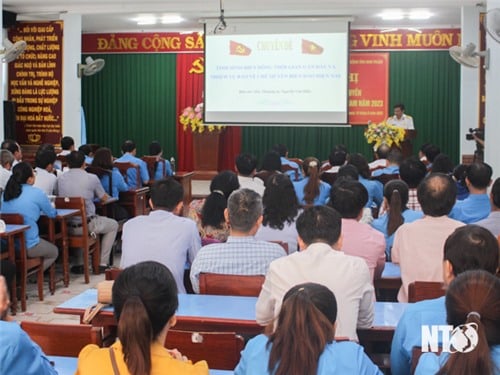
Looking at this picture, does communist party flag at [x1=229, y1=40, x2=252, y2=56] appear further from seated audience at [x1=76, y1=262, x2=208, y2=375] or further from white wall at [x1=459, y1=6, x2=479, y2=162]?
seated audience at [x1=76, y1=262, x2=208, y2=375]

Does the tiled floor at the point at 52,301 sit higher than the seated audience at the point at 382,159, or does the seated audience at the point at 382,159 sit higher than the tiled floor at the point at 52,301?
the seated audience at the point at 382,159

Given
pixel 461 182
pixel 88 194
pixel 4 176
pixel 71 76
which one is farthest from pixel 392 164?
pixel 71 76

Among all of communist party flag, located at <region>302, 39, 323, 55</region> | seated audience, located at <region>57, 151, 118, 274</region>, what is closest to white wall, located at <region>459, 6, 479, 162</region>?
communist party flag, located at <region>302, 39, 323, 55</region>

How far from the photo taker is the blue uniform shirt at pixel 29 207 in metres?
5.45

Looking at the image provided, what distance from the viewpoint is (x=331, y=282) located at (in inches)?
101

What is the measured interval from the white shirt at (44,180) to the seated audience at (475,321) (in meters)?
5.40

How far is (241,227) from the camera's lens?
11.4ft

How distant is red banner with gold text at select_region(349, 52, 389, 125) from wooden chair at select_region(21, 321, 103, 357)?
11.0m

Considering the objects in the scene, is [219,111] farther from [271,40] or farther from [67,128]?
[67,128]

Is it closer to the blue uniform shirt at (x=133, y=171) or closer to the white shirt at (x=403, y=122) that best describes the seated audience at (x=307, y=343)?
the blue uniform shirt at (x=133, y=171)

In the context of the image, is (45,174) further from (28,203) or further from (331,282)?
(331,282)

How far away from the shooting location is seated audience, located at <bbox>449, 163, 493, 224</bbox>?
4.72 m

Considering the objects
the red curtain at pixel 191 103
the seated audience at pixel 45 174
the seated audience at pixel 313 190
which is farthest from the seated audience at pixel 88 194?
the red curtain at pixel 191 103

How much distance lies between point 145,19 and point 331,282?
1016 cm
